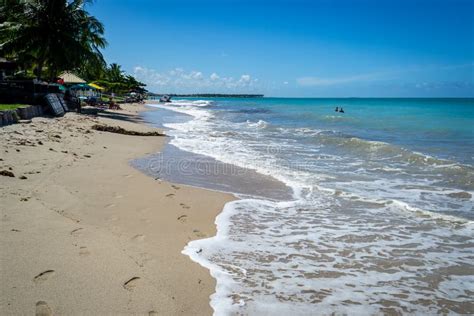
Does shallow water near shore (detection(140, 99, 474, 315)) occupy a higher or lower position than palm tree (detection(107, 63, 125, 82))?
lower

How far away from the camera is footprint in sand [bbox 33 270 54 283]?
11.0 ft

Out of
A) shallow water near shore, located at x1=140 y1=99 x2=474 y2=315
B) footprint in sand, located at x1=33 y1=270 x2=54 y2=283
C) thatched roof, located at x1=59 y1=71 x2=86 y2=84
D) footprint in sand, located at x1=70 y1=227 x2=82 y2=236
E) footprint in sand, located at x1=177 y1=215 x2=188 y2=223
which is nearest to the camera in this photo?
footprint in sand, located at x1=33 y1=270 x2=54 y2=283

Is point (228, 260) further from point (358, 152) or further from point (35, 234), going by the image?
point (358, 152)

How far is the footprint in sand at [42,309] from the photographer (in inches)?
115

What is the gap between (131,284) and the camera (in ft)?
11.6

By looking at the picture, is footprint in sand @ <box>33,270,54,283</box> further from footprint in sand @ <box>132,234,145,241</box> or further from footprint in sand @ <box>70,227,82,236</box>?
footprint in sand @ <box>132,234,145,241</box>

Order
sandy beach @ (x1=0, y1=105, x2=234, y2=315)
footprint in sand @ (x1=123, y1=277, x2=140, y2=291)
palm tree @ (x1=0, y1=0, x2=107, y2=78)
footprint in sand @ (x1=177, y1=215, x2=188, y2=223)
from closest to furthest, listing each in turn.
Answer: sandy beach @ (x1=0, y1=105, x2=234, y2=315), footprint in sand @ (x1=123, y1=277, x2=140, y2=291), footprint in sand @ (x1=177, y1=215, x2=188, y2=223), palm tree @ (x1=0, y1=0, x2=107, y2=78)

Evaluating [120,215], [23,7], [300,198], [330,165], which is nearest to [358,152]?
[330,165]

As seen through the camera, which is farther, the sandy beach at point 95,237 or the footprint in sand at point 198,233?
the footprint in sand at point 198,233

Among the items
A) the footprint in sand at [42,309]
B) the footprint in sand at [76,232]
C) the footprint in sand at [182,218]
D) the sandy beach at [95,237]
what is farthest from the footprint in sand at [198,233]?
the footprint in sand at [42,309]

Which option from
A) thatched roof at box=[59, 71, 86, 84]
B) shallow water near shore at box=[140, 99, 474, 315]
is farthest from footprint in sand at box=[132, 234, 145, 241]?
thatched roof at box=[59, 71, 86, 84]

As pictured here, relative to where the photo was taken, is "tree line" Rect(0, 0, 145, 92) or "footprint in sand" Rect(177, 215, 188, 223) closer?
"footprint in sand" Rect(177, 215, 188, 223)

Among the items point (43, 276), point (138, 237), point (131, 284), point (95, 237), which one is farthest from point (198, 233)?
point (43, 276)

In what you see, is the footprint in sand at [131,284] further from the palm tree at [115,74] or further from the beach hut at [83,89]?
the palm tree at [115,74]
